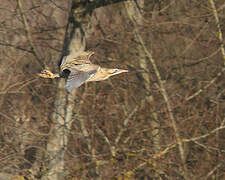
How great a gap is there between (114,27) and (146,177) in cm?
246

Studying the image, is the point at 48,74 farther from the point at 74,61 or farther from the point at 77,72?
the point at 77,72

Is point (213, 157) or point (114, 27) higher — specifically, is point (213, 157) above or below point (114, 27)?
below

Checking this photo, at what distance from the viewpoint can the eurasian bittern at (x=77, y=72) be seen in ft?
14.7

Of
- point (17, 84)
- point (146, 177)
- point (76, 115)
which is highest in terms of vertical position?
point (17, 84)

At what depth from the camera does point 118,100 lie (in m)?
7.16

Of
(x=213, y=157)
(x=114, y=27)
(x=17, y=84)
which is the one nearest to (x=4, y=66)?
(x=17, y=84)

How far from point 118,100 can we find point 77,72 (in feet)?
8.05

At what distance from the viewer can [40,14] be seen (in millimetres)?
7688

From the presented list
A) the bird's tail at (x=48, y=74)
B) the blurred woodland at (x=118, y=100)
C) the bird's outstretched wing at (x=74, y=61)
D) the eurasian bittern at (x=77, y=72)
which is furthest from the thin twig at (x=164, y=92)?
the bird's tail at (x=48, y=74)

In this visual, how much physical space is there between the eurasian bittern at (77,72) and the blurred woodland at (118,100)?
3.15 ft

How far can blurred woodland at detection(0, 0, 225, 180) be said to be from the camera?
6176 mm

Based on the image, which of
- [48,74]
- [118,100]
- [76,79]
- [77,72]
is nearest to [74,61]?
[48,74]

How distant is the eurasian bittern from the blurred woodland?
96cm

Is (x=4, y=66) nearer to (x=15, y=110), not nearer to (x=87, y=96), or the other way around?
(x=15, y=110)
